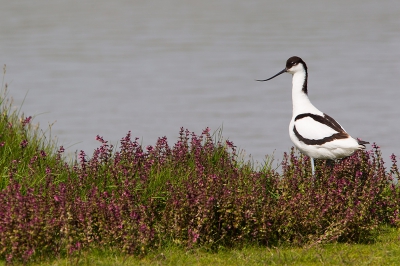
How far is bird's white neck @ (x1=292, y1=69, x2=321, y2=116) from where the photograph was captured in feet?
33.7

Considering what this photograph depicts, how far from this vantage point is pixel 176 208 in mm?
7723

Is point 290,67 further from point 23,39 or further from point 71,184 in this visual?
point 23,39

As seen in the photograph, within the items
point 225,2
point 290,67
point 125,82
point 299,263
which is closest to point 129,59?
point 125,82

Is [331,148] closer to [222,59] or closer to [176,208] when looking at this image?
[176,208]

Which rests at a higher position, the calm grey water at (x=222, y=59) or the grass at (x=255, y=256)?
the calm grey water at (x=222, y=59)

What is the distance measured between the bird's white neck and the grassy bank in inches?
41.4

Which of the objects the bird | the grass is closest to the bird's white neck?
the bird

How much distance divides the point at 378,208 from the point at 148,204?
2.60m

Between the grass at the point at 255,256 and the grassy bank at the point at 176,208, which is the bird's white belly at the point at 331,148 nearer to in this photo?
the grassy bank at the point at 176,208

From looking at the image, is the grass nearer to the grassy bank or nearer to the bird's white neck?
the grassy bank

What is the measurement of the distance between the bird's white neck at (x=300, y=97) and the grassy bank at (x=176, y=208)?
3.45 ft

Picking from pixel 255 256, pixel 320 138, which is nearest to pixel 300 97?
pixel 320 138

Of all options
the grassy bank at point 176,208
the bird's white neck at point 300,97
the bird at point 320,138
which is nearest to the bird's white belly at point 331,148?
the bird at point 320,138

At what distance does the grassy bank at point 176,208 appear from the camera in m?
7.32
